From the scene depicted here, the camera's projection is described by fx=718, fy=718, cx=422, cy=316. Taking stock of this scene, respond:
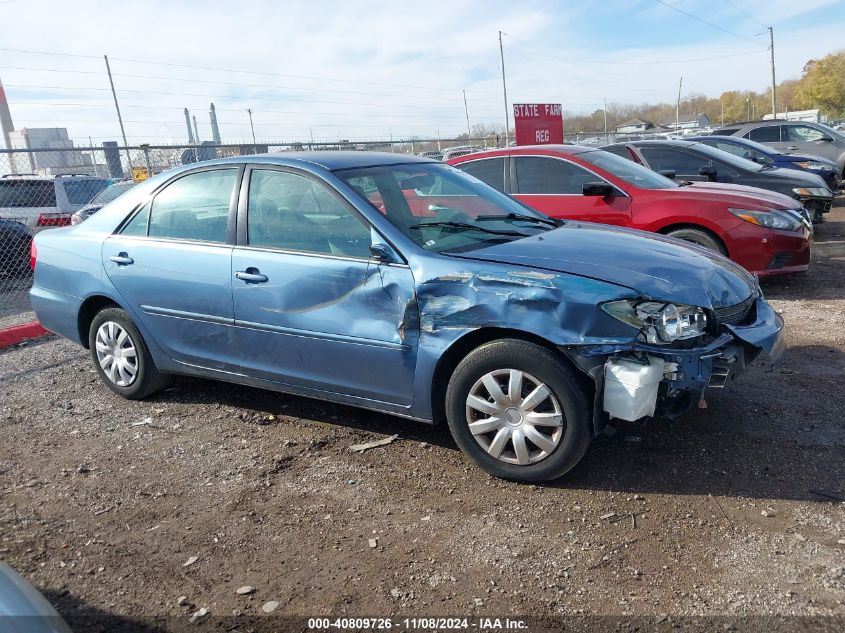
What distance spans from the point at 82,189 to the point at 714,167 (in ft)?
36.4

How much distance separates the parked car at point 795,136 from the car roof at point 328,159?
15.1 metres

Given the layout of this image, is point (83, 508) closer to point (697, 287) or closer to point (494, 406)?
point (494, 406)

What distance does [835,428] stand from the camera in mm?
4074

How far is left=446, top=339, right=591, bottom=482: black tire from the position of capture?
3385 millimetres

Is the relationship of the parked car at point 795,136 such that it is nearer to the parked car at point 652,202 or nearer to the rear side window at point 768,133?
the rear side window at point 768,133

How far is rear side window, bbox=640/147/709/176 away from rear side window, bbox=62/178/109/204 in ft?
32.9

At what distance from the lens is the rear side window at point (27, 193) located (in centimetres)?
1223

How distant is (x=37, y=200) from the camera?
41.3 feet

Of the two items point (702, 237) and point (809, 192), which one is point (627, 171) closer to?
point (702, 237)

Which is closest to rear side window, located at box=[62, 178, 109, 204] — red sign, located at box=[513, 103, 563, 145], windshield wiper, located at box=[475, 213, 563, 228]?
red sign, located at box=[513, 103, 563, 145]

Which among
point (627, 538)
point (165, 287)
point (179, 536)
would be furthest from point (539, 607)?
point (165, 287)

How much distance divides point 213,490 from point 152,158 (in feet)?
28.4

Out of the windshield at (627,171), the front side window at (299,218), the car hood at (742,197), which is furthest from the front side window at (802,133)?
the front side window at (299,218)

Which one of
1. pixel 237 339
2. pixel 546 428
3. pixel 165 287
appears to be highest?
pixel 165 287
